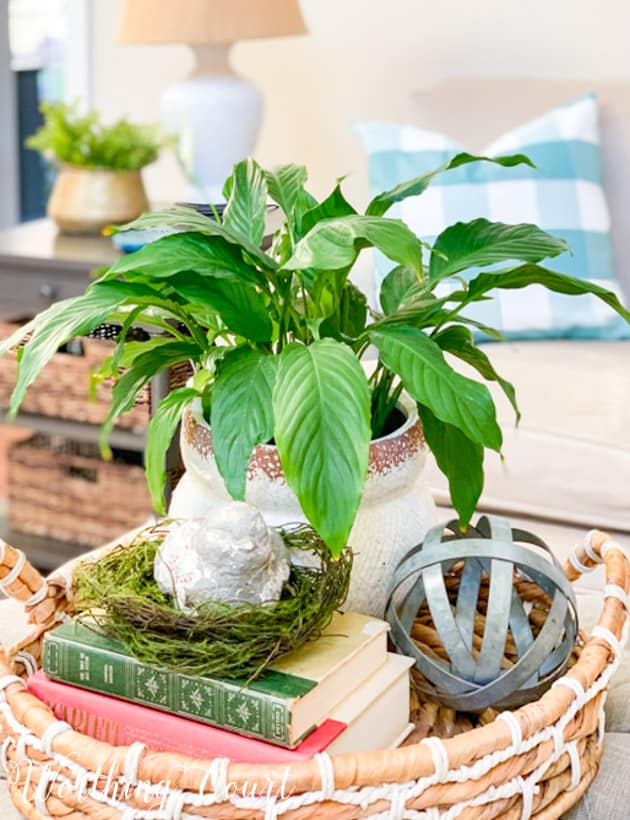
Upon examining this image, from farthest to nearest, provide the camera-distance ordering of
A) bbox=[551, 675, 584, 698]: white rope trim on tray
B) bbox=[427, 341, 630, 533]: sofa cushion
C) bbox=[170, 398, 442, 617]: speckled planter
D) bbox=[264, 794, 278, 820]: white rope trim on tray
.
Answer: bbox=[427, 341, 630, 533]: sofa cushion < bbox=[170, 398, 442, 617]: speckled planter < bbox=[551, 675, 584, 698]: white rope trim on tray < bbox=[264, 794, 278, 820]: white rope trim on tray

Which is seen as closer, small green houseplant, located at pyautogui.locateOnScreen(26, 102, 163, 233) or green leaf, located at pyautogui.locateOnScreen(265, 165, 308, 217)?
green leaf, located at pyautogui.locateOnScreen(265, 165, 308, 217)

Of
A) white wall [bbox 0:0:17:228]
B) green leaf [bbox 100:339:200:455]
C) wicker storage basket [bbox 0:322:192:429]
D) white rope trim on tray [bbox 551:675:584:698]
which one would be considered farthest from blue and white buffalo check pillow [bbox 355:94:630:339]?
white wall [bbox 0:0:17:228]

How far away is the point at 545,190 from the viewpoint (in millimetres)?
2041

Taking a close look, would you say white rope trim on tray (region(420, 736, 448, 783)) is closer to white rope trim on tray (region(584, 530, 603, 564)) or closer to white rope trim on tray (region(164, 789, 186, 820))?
white rope trim on tray (region(164, 789, 186, 820))

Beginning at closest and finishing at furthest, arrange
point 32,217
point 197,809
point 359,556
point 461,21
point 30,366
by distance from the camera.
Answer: point 197,809
point 30,366
point 359,556
point 461,21
point 32,217

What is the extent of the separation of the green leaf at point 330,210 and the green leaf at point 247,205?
0.13 ft

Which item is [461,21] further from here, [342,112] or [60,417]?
[60,417]

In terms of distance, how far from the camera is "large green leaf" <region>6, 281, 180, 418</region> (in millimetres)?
820

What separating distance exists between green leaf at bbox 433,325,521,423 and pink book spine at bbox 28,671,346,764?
310mm

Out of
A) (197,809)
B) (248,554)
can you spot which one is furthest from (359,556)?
(197,809)

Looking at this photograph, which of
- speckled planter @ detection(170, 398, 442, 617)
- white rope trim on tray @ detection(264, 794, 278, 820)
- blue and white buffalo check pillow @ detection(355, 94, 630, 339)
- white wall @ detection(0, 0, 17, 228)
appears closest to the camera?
white rope trim on tray @ detection(264, 794, 278, 820)

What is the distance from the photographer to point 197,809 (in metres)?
0.72

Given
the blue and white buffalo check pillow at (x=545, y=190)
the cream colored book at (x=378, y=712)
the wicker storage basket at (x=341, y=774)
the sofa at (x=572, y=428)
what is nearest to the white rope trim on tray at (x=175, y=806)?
the wicker storage basket at (x=341, y=774)

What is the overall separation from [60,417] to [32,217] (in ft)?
4.40
